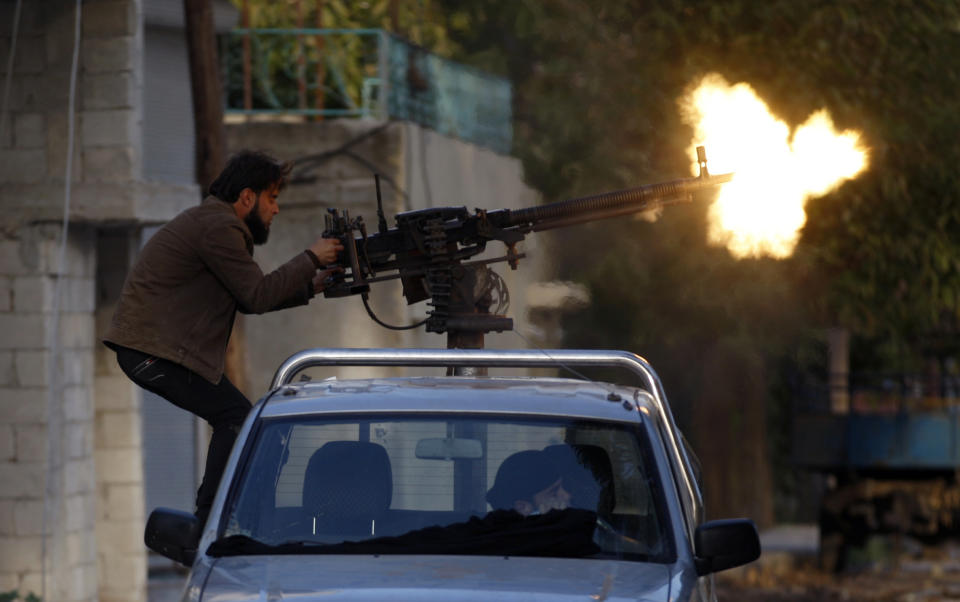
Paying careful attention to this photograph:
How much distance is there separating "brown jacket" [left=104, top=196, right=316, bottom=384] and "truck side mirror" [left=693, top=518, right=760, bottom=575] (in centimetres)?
235

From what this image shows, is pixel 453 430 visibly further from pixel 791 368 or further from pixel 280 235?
pixel 791 368

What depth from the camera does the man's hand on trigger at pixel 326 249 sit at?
7.42 m

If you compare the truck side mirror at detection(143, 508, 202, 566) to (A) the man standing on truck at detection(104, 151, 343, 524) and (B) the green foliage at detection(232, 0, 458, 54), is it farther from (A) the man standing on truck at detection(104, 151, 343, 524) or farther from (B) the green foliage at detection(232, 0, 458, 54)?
(B) the green foliage at detection(232, 0, 458, 54)

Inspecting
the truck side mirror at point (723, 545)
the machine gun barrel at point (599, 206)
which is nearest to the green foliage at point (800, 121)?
the machine gun barrel at point (599, 206)

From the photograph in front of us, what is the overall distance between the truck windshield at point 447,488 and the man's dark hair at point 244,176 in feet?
6.09

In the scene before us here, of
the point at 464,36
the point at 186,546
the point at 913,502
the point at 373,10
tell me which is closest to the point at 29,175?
the point at 186,546

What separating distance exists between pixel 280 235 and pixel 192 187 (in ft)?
14.3

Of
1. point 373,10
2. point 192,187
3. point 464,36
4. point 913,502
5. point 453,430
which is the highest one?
point 464,36

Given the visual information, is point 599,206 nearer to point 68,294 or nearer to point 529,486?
point 529,486

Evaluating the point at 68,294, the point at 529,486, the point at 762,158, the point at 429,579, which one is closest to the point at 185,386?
the point at 529,486

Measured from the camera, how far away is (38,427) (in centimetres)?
1230

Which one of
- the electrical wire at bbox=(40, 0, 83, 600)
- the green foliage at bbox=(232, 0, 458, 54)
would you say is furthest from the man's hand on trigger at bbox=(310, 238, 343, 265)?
the green foliage at bbox=(232, 0, 458, 54)

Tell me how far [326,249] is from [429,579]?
2.78m

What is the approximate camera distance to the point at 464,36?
3781cm
